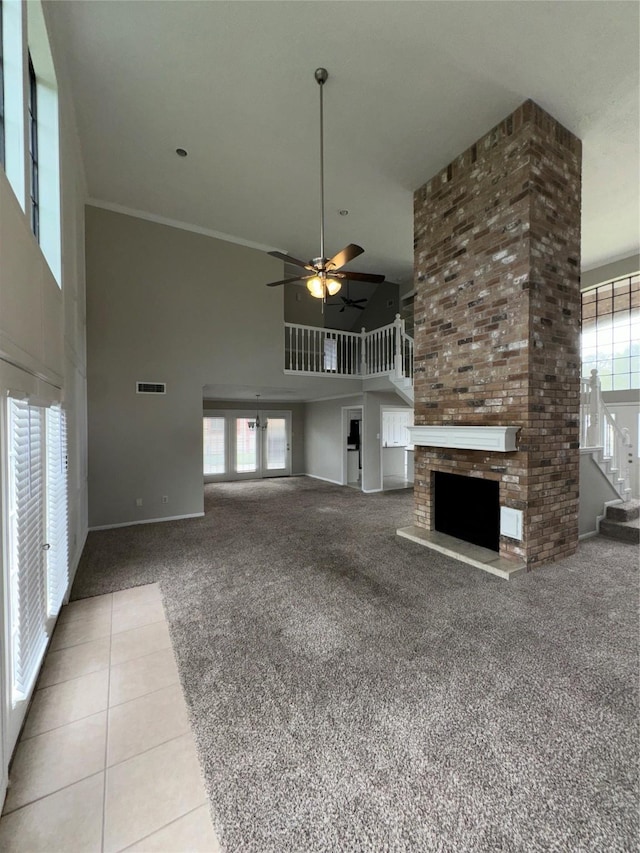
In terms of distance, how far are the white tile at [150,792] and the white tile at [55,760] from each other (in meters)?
0.16

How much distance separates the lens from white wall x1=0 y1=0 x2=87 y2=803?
1.60 metres

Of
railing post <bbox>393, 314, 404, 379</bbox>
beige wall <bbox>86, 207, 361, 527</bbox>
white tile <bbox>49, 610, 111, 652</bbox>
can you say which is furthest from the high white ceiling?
white tile <bbox>49, 610, 111, 652</bbox>

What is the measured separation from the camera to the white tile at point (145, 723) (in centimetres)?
172

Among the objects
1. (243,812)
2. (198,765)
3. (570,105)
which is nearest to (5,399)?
(198,765)

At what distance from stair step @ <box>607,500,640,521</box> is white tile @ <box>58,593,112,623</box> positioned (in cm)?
597

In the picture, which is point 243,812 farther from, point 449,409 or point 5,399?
point 449,409

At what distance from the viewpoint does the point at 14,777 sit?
1573 mm

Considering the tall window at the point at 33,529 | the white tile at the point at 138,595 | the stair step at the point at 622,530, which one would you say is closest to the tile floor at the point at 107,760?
the tall window at the point at 33,529

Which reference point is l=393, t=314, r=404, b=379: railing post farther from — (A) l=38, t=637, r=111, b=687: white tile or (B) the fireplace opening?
(A) l=38, t=637, r=111, b=687: white tile

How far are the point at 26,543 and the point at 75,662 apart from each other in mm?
1048

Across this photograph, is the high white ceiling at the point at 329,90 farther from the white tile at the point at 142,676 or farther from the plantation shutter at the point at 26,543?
the white tile at the point at 142,676

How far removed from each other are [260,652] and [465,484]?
3.04 m

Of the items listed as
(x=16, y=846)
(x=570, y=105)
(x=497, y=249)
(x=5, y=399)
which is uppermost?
(x=570, y=105)

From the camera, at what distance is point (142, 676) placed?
2209 mm
